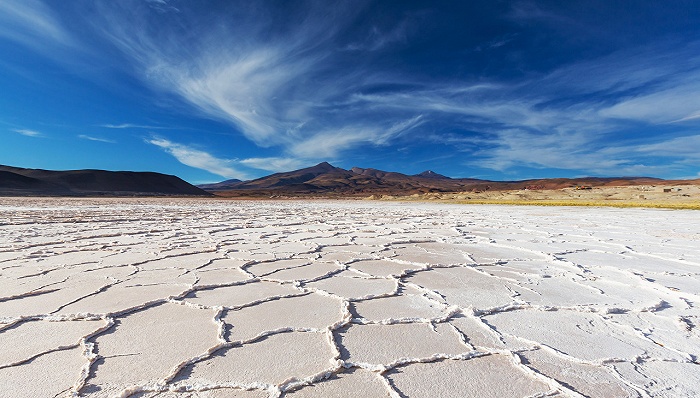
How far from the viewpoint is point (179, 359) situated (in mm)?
1665

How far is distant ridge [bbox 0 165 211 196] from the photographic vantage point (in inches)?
2215

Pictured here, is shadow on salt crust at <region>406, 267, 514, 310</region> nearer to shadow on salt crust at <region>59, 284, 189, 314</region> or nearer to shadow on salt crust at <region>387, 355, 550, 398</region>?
shadow on salt crust at <region>387, 355, 550, 398</region>

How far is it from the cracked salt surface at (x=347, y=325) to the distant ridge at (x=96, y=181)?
58.8m

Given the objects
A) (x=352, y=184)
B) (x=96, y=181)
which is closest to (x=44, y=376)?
(x=96, y=181)

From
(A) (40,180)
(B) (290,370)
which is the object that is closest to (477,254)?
(B) (290,370)

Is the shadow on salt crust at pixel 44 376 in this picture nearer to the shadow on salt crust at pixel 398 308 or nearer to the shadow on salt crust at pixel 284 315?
the shadow on salt crust at pixel 284 315

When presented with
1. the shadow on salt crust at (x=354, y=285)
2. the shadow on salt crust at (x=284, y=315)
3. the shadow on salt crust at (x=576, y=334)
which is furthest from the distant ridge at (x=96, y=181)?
the shadow on salt crust at (x=576, y=334)

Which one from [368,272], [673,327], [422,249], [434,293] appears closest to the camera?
[673,327]

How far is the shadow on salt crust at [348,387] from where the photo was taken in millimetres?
1408

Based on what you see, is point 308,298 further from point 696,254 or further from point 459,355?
point 696,254

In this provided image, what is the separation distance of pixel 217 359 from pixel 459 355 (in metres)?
1.19

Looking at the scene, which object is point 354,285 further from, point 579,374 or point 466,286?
point 579,374

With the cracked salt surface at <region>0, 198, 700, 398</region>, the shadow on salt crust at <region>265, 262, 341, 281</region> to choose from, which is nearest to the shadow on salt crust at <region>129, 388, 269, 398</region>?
the cracked salt surface at <region>0, 198, 700, 398</region>

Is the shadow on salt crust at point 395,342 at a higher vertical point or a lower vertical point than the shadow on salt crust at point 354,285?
lower
